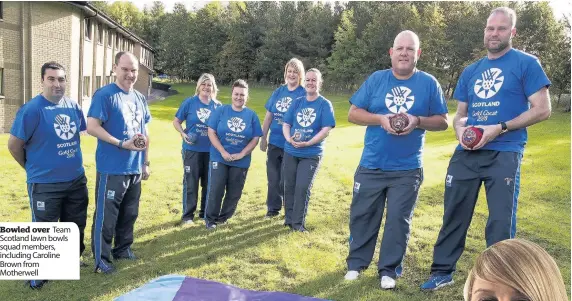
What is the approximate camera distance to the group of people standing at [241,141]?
19.1ft

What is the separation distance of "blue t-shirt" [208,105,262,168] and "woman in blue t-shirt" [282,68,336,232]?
1.50ft

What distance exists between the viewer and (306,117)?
19.2 ft

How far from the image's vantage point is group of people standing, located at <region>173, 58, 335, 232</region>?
5828mm

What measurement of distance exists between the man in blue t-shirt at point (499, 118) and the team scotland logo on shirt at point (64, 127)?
3.40 m

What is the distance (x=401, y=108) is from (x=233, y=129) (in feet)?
8.09

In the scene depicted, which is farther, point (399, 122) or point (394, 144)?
point (394, 144)

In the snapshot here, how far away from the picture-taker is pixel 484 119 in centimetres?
386

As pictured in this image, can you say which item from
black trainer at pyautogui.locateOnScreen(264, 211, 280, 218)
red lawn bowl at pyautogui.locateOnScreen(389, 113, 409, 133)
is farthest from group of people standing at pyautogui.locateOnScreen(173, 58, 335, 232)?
red lawn bowl at pyautogui.locateOnScreen(389, 113, 409, 133)

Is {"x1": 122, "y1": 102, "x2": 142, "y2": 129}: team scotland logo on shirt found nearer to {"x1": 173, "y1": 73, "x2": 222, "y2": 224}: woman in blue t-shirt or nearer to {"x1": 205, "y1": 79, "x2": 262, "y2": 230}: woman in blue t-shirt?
{"x1": 205, "y1": 79, "x2": 262, "y2": 230}: woman in blue t-shirt

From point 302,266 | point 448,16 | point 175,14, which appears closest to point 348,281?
point 302,266

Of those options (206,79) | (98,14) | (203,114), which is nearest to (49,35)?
(98,14)

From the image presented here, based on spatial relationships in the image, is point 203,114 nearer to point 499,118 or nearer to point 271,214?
point 271,214

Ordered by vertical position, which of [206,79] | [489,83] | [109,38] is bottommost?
[206,79]

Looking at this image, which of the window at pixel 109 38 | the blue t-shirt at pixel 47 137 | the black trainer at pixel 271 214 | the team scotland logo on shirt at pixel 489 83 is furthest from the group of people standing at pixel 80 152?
the window at pixel 109 38
